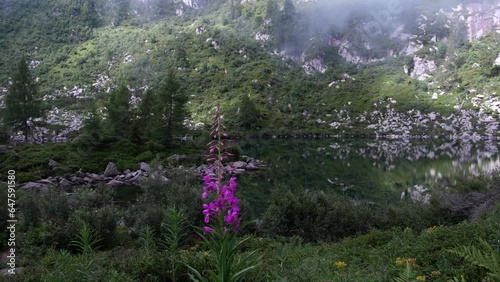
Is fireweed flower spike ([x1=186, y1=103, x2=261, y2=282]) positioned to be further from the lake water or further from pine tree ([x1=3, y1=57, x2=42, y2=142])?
pine tree ([x1=3, y1=57, x2=42, y2=142])

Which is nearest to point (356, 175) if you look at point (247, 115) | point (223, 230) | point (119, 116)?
point (119, 116)

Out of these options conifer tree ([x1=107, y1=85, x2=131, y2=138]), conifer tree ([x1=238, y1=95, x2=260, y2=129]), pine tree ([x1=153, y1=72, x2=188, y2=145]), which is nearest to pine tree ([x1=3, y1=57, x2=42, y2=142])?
conifer tree ([x1=107, y1=85, x2=131, y2=138])

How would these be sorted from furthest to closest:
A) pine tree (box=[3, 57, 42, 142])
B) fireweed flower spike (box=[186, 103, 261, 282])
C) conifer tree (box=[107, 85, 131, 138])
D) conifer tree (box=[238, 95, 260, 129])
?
conifer tree (box=[238, 95, 260, 129])
pine tree (box=[3, 57, 42, 142])
conifer tree (box=[107, 85, 131, 138])
fireweed flower spike (box=[186, 103, 261, 282])

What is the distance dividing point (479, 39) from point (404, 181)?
16396 centimetres

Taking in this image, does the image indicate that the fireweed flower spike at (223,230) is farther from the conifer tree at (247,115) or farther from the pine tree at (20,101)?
the conifer tree at (247,115)

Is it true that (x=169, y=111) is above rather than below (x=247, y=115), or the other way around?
below

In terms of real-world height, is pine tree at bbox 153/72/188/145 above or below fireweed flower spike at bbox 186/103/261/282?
above

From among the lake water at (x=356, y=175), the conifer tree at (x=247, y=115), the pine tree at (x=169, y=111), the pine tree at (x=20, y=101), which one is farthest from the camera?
the conifer tree at (x=247, y=115)

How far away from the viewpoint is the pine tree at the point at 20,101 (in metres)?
51.2

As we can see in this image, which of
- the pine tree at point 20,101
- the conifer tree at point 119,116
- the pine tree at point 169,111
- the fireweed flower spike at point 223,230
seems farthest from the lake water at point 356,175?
the pine tree at point 20,101

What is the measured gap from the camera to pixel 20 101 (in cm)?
5212

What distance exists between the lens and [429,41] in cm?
16350

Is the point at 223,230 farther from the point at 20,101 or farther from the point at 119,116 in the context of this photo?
the point at 20,101

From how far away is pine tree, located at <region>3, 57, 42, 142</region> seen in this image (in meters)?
51.2
